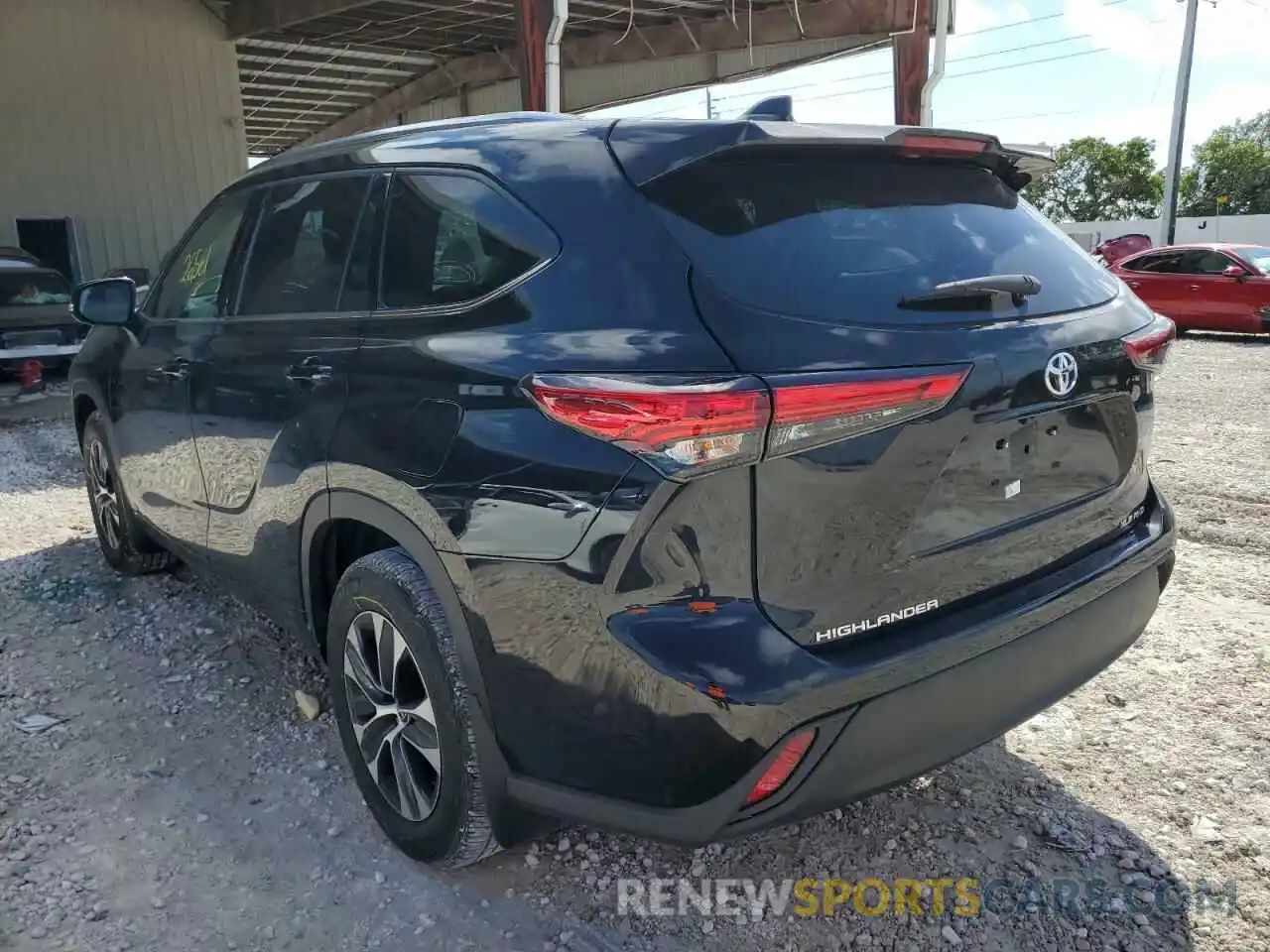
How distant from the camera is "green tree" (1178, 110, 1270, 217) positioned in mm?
51594

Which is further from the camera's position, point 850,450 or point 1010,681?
point 1010,681

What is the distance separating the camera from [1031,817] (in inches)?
108

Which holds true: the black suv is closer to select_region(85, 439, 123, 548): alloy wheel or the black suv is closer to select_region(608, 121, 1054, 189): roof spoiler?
select_region(608, 121, 1054, 189): roof spoiler

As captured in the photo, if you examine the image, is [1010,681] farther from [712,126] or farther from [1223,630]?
[1223,630]

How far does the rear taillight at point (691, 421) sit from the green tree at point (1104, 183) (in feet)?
187

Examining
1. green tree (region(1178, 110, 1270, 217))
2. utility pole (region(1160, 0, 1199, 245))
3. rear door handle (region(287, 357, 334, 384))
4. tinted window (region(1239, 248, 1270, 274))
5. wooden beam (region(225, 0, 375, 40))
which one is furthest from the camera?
green tree (region(1178, 110, 1270, 217))

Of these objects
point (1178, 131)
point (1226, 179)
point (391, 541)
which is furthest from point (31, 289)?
point (1226, 179)

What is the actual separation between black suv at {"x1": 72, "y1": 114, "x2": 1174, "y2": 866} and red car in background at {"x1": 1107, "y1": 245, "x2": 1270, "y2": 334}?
44.1ft

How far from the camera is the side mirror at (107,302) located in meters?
4.01

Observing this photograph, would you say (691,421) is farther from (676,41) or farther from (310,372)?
(676,41)

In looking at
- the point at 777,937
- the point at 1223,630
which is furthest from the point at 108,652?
the point at 1223,630

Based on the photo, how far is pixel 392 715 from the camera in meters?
2.61

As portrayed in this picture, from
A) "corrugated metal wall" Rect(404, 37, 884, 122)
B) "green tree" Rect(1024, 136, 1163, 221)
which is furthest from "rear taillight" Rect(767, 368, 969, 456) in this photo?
"green tree" Rect(1024, 136, 1163, 221)

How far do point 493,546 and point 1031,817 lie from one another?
5.58ft
